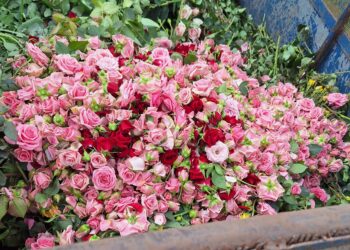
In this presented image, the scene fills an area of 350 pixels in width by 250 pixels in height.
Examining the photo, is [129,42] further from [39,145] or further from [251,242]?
[251,242]

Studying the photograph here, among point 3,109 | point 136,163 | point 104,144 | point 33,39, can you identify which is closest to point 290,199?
point 136,163

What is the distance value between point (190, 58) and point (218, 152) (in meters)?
0.48

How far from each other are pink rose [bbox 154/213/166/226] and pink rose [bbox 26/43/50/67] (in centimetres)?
69

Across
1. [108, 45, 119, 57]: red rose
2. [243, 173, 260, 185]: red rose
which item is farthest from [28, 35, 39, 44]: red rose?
[243, 173, 260, 185]: red rose

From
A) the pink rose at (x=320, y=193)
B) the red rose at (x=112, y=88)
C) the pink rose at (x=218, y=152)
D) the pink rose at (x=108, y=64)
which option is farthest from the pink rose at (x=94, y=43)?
the pink rose at (x=320, y=193)

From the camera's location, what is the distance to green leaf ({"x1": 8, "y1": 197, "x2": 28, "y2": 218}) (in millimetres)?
1628

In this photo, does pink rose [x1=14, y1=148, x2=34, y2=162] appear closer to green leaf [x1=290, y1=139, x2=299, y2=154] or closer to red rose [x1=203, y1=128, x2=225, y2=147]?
red rose [x1=203, y1=128, x2=225, y2=147]

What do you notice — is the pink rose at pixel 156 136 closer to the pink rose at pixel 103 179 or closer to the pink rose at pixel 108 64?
the pink rose at pixel 103 179

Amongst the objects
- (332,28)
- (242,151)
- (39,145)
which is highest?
(332,28)

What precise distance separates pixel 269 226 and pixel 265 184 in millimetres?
778

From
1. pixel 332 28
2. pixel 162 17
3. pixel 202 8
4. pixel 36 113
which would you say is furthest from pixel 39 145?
pixel 332 28

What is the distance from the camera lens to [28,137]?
1647 mm

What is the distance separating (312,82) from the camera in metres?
2.52

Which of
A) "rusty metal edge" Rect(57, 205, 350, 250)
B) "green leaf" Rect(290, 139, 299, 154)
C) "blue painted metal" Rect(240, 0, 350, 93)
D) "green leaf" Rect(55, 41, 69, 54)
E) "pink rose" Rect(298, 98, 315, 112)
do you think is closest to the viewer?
"rusty metal edge" Rect(57, 205, 350, 250)
